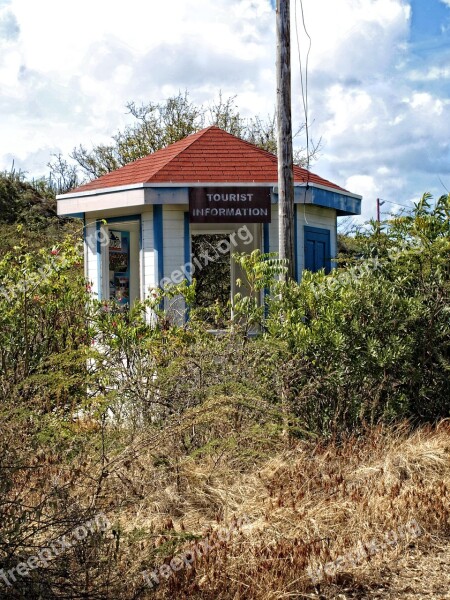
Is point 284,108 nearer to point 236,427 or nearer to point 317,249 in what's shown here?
point 317,249

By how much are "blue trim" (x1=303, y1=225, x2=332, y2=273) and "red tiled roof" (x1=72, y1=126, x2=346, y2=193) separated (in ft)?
2.60

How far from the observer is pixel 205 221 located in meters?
12.1

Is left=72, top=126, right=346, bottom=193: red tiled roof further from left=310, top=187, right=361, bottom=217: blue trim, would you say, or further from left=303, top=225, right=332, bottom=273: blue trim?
left=303, top=225, right=332, bottom=273: blue trim

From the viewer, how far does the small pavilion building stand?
12.2 meters

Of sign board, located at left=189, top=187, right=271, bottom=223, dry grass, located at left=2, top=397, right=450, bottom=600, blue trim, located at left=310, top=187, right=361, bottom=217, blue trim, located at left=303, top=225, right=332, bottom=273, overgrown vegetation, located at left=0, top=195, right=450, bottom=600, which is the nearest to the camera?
dry grass, located at left=2, top=397, right=450, bottom=600

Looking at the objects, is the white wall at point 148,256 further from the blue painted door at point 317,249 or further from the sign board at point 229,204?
the blue painted door at point 317,249

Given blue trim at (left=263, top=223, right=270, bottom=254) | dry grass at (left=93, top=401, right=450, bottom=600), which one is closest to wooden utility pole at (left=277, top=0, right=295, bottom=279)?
blue trim at (left=263, top=223, right=270, bottom=254)

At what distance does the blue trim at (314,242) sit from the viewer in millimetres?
13188

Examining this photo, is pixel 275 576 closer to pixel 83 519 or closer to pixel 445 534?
pixel 83 519

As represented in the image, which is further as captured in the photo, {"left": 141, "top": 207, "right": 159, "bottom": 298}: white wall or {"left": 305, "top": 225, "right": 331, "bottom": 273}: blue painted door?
{"left": 305, "top": 225, "right": 331, "bottom": 273}: blue painted door

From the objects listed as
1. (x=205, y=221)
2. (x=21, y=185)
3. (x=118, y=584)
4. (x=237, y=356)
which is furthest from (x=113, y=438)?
(x=21, y=185)

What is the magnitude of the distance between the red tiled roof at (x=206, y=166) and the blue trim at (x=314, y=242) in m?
0.79

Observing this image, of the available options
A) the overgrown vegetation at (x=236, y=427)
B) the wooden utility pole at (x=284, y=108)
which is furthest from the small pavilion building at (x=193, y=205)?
the wooden utility pole at (x=284, y=108)

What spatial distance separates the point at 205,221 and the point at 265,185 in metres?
1.11
